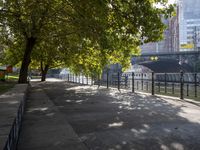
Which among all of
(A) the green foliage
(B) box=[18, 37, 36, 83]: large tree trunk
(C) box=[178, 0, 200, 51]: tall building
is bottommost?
(B) box=[18, 37, 36, 83]: large tree trunk

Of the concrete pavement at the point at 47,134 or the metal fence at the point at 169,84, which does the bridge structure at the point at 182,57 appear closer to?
the metal fence at the point at 169,84

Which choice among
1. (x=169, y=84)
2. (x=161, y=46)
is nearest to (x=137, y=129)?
(x=169, y=84)

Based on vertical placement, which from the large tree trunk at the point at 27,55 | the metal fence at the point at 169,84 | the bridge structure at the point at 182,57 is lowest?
the metal fence at the point at 169,84

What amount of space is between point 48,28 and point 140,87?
327 inches

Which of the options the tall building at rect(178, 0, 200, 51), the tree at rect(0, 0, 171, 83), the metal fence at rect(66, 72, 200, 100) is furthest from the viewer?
the tall building at rect(178, 0, 200, 51)

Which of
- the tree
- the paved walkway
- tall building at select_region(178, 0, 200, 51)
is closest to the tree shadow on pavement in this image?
the paved walkway

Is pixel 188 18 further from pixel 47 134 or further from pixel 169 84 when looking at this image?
pixel 47 134

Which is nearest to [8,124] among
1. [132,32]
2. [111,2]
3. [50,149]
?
[50,149]

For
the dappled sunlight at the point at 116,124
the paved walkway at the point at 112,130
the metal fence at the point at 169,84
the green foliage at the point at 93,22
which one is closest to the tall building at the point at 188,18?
the green foliage at the point at 93,22

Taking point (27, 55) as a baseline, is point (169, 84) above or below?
below

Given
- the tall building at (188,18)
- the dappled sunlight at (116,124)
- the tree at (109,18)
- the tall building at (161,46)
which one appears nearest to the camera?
the dappled sunlight at (116,124)

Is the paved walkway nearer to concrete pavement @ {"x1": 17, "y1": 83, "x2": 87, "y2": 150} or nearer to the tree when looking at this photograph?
concrete pavement @ {"x1": 17, "y1": 83, "x2": 87, "y2": 150}

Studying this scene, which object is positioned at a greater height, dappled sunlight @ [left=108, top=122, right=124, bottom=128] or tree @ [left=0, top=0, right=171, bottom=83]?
tree @ [left=0, top=0, right=171, bottom=83]

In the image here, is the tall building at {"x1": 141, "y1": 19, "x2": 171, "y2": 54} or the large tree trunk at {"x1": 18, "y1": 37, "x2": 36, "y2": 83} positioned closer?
the large tree trunk at {"x1": 18, "y1": 37, "x2": 36, "y2": 83}
